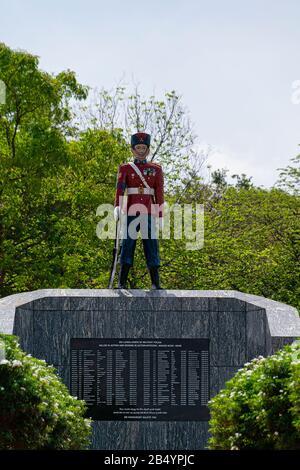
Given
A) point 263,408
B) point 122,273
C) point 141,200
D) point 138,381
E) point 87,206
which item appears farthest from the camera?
point 87,206

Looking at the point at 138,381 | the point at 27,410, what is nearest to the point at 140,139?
the point at 138,381

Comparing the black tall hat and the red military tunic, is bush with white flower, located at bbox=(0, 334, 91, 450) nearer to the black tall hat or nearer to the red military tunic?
the red military tunic

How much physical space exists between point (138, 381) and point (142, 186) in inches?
96.1

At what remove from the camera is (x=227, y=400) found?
7.00 meters

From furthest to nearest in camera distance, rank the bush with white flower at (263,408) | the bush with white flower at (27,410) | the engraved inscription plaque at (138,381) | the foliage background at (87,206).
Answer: the foliage background at (87,206)
the engraved inscription plaque at (138,381)
the bush with white flower at (27,410)
the bush with white flower at (263,408)

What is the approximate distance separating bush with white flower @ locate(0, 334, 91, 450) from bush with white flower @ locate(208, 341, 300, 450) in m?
1.26

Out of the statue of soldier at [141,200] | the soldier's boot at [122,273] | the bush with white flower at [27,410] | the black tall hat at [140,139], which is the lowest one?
the bush with white flower at [27,410]

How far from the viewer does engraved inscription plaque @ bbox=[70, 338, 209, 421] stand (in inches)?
391

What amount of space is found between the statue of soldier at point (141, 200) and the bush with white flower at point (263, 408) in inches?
153

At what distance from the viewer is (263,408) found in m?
6.69

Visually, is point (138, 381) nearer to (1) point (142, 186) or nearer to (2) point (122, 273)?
(2) point (122, 273)

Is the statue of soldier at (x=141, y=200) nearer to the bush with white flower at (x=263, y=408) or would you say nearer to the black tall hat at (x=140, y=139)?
the black tall hat at (x=140, y=139)

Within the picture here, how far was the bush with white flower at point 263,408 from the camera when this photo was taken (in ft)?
21.4

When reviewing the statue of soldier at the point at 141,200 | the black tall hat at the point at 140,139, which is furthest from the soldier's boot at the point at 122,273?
the black tall hat at the point at 140,139
